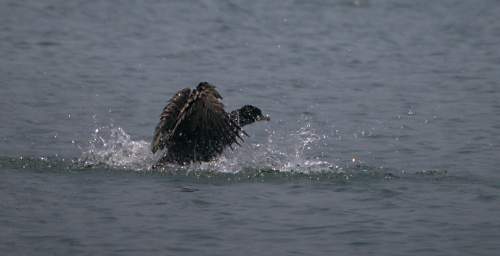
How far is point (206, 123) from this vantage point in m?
13.1

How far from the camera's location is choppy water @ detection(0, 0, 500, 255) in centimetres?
1127

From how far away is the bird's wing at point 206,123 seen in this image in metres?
13.0

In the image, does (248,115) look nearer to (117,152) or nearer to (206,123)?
(206,123)

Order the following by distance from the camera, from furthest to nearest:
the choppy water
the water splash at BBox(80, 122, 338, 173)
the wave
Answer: the water splash at BBox(80, 122, 338, 173) < the wave < the choppy water

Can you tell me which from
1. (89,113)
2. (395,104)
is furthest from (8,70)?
(395,104)

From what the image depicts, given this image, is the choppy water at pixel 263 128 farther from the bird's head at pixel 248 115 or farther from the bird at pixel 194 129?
the bird's head at pixel 248 115

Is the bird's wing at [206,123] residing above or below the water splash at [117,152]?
above

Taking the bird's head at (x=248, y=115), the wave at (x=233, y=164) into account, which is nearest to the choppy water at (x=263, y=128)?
the wave at (x=233, y=164)

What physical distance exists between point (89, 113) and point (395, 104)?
4.47 meters

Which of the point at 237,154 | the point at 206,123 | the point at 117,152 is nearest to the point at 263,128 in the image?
the point at 237,154

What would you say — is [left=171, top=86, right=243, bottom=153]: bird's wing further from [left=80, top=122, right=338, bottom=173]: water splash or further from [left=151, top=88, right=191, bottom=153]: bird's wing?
[left=80, top=122, right=338, bottom=173]: water splash

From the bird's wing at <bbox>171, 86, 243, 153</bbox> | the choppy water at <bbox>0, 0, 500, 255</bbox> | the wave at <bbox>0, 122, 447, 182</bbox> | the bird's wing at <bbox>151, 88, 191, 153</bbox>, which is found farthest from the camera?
the wave at <bbox>0, 122, 447, 182</bbox>

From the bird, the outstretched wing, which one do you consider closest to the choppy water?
the bird

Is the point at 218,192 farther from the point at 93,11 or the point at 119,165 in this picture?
the point at 93,11
